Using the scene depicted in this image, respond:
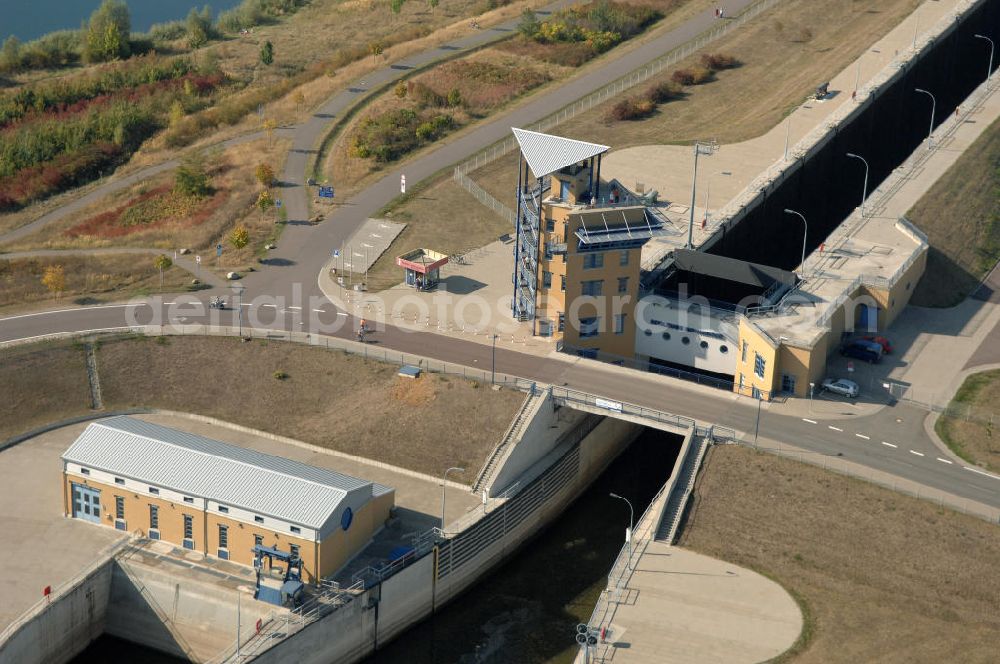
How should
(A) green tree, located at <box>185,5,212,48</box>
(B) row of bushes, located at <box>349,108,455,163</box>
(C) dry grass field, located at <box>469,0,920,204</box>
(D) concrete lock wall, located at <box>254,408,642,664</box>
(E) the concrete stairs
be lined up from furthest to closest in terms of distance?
(A) green tree, located at <box>185,5,212,48</box>
(C) dry grass field, located at <box>469,0,920,204</box>
(B) row of bushes, located at <box>349,108,455,163</box>
(E) the concrete stairs
(D) concrete lock wall, located at <box>254,408,642,664</box>

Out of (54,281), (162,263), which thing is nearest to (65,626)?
(54,281)

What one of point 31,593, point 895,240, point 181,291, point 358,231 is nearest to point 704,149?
point 895,240

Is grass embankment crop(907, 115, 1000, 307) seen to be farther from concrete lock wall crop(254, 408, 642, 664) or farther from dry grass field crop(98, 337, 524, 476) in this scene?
dry grass field crop(98, 337, 524, 476)

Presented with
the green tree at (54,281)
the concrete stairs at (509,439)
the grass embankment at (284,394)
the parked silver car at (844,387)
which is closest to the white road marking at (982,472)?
the parked silver car at (844,387)

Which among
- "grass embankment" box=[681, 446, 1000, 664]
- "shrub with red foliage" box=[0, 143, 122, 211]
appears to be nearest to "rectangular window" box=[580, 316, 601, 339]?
"grass embankment" box=[681, 446, 1000, 664]

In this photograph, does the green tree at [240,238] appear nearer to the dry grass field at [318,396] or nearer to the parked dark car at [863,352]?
the dry grass field at [318,396]

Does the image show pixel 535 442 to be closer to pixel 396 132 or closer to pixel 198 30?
pixel 396 132

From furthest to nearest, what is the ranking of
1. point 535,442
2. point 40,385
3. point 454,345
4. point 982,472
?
point 454,345, point 40,385, point 535,442, point 982,472

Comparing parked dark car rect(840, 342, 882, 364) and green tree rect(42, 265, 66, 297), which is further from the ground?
green tree rect(42, 265, 66, 297)
